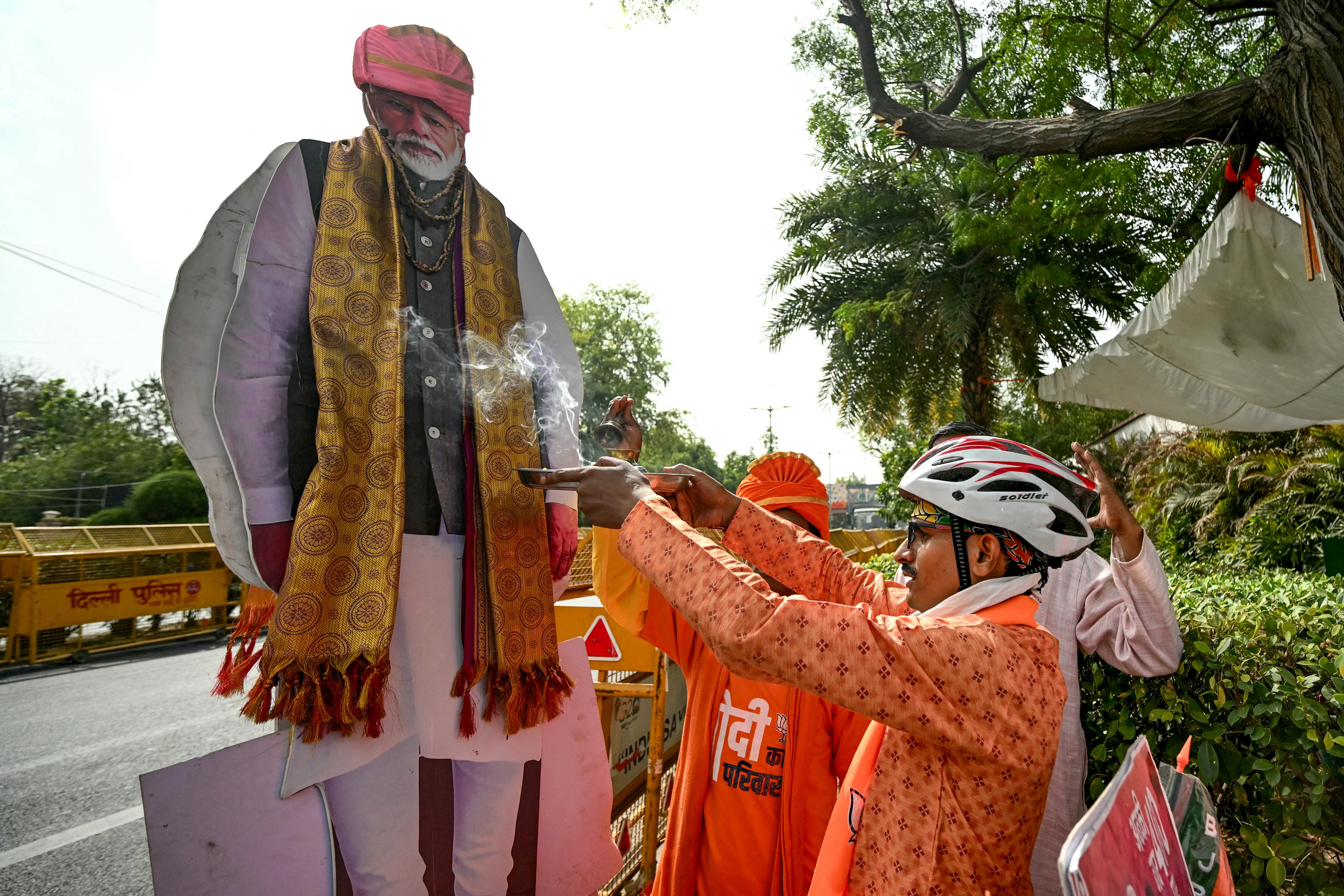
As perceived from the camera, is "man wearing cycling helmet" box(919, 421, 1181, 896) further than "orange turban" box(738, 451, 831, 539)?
No

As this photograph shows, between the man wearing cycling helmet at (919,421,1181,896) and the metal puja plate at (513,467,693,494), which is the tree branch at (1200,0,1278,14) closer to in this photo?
the man wearing cycling helmet at (919,421,1181,896)

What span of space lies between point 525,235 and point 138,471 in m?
1.76

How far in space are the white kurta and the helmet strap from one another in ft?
3.56

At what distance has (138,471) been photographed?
2.67 meters

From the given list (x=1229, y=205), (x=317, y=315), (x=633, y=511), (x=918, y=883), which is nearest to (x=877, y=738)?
(x=918, y=883)

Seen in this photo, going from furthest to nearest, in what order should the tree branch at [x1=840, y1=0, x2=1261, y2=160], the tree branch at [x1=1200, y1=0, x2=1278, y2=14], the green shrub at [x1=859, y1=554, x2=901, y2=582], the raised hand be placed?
the green shrub at [x1=859, y1=554, x2=901, y2=582] → the tree branch at [x1=1200, y1=0, x2=1278, y2=14] → the tree branch at [x1=840, y1=0, x2=1261, y2=160] → the raised hand

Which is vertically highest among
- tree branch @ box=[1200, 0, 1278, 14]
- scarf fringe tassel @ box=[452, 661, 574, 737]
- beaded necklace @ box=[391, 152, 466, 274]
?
tree branch @ box=[1200, 0, 1278, 14]

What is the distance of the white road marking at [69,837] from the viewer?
4.02m

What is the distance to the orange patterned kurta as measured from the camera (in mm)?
1422

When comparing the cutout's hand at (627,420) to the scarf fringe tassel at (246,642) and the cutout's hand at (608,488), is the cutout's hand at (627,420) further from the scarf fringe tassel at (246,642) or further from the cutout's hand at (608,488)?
the scarf fringe tassel at (246,642)

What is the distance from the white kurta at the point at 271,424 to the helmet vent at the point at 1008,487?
3.95ft

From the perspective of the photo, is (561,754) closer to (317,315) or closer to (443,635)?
(443,635)

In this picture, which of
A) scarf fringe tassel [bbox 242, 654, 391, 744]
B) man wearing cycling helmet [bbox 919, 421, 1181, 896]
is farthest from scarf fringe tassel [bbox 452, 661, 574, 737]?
man wearing cycling helmet [bbox 919, 421, 1181, 896]

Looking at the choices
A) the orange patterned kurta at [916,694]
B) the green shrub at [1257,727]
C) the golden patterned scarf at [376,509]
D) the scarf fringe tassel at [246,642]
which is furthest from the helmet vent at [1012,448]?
the scarf fringe tassel at [246,642]
